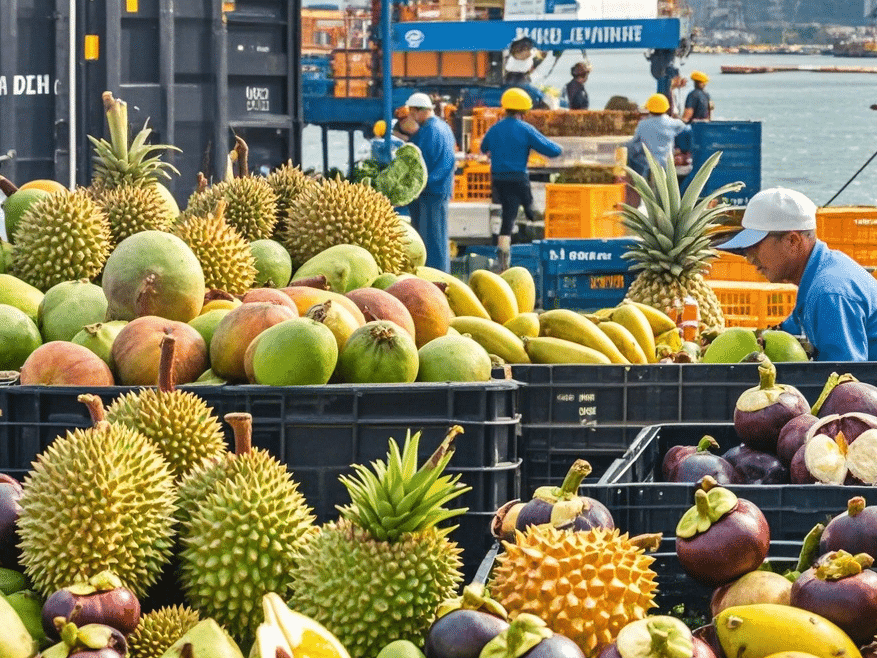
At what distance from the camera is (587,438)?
4859mm

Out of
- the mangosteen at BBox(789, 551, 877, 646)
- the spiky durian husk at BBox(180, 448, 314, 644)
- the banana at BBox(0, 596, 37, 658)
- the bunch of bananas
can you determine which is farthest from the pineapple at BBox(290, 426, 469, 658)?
the bunch of bananas

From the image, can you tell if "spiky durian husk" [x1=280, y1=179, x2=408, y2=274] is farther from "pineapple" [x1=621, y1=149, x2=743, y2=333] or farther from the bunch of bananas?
"pineapple" [x1=621, y1=149, x2=743, y2=333]

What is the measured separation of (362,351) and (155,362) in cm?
60

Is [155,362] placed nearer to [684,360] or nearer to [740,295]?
[684,360]

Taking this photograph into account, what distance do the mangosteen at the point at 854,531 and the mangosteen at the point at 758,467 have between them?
0.63m

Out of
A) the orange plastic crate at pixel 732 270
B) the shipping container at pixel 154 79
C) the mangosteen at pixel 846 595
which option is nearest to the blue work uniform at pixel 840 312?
the mangosteen at pixel 846 595

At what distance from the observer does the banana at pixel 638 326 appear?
5.76 meters

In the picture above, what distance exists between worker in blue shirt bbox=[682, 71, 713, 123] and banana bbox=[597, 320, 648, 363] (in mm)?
15459

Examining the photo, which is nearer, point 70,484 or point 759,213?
point 70,484

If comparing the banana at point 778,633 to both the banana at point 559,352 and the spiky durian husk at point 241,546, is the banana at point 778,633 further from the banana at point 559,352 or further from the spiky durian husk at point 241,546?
the banana at point 559,352

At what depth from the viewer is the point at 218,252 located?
15.9 feet

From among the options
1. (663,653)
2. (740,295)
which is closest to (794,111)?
(740,295)

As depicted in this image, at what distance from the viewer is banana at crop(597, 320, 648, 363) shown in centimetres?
544

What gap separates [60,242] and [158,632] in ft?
6.63
